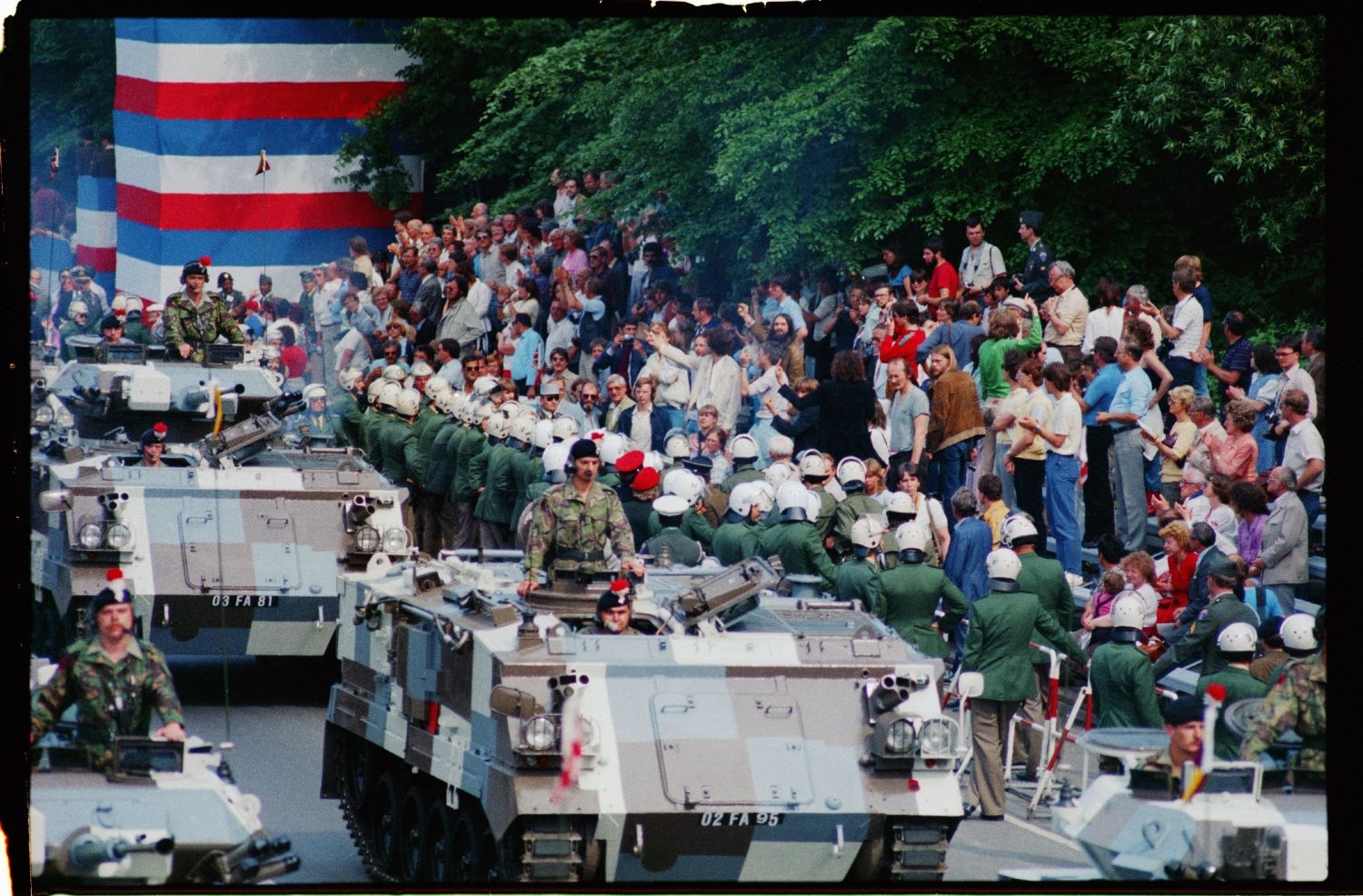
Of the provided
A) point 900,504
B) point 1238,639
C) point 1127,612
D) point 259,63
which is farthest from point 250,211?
point 1238,639

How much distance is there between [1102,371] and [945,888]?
698 cm

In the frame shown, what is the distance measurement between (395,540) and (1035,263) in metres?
6.23

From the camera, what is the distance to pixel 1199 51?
831 inches

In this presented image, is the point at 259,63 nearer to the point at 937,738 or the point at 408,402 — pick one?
the point at 408,402

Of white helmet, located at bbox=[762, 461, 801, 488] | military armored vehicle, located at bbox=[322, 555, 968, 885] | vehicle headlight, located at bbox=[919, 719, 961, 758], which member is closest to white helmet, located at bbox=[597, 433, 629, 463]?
white helmet, located at bbox=[762, 461, 801, 488]

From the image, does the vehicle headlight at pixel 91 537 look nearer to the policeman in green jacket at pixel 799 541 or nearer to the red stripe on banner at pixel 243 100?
the policeman in green jacket at pixel 799 541

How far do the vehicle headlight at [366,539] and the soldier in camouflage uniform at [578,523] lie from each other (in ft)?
11.6

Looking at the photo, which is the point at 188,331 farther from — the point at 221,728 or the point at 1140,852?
the point at 1140,852

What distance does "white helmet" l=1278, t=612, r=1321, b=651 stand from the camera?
48.0 ft

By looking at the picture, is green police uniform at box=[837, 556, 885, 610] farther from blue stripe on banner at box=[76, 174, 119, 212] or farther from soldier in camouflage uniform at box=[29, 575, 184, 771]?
blue stripe on banner at box=[76, 174, 119, 212]

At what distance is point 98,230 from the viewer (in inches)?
Answer: 1289

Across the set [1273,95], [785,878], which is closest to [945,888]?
[785,878]

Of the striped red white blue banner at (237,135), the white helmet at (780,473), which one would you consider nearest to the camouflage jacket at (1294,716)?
the white helmet at (780,473)

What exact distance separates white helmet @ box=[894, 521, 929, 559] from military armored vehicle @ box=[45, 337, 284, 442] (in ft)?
25.0
